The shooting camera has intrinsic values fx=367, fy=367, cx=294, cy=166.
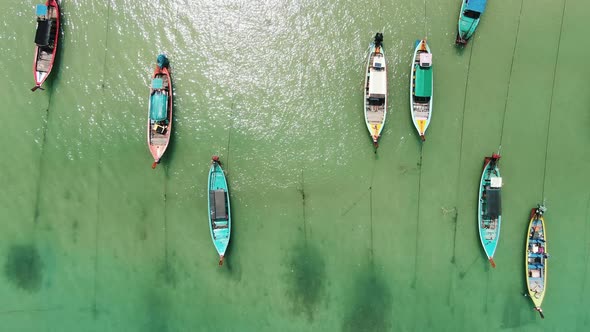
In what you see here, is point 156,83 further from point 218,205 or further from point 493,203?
point 493,203

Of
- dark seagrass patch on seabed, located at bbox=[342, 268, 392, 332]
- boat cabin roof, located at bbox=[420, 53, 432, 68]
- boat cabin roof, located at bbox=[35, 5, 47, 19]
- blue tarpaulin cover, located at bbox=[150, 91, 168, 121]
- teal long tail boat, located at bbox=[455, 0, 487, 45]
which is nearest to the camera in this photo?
boat cabin roof, located at bbox=[35, 5, 47, 19]

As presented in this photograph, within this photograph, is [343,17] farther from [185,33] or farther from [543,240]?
[543,240]

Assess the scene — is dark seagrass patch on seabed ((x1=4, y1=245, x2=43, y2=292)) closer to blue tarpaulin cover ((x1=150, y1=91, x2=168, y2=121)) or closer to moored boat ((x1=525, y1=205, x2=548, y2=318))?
blue tarpaulin cover ((x1=150, y1=91, x2=168, y2=121))

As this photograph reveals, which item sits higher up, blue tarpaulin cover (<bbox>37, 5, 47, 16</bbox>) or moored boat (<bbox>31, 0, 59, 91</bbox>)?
blue tarpaulin cover (<bbox>37, 5, 47, 16</bbox>)

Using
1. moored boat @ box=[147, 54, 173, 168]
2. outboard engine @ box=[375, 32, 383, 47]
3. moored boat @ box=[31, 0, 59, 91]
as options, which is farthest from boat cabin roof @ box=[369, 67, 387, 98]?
moored boat @ box=[31, 0, 59, 91]

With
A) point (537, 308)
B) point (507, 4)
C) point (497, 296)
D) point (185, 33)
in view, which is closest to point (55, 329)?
point (185, 33)
